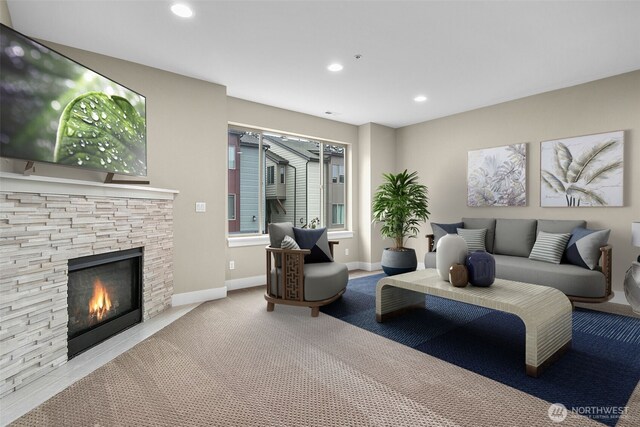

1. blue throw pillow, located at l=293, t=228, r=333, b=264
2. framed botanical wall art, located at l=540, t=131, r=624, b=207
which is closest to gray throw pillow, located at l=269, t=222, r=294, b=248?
blue throw pillow, located at l=293, t=228, r=333, b=264

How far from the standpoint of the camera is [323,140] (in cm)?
584

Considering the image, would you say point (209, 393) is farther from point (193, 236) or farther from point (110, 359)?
point (193, 236)

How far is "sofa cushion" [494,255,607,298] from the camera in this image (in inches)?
134

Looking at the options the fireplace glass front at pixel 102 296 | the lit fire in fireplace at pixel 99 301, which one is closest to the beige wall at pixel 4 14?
the fireplace glass front at pixel 102 296

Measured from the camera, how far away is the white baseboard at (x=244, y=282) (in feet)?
15.0

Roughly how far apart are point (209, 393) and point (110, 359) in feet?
3.28

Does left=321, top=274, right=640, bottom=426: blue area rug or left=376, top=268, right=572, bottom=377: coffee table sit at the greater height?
left=376, top=268, right=572, bottom=377: coffee table

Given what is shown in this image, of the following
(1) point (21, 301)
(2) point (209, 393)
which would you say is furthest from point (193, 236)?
(2) point (209, 393)

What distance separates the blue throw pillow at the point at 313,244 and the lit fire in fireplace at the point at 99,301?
2.02 m

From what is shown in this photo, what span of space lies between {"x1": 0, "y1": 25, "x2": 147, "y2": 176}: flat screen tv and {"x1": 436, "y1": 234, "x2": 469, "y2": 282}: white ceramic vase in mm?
3000

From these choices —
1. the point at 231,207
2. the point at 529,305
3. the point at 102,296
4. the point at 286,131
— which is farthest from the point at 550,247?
the point at 102,296

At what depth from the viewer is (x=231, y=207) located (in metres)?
4.82

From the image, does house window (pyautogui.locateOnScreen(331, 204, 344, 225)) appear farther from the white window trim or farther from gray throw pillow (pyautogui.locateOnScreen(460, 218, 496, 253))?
gray throw pillow (pyautogui.locateOnScreen(460, 218, 496, 253))

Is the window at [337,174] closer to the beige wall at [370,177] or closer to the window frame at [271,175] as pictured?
the beige wall at [370,177]
